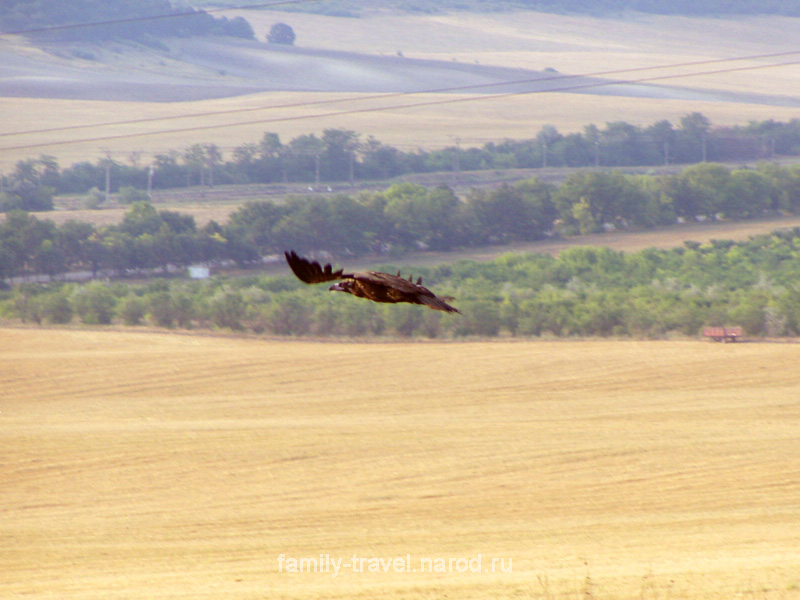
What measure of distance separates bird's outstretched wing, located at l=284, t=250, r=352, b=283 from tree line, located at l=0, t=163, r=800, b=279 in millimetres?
48828

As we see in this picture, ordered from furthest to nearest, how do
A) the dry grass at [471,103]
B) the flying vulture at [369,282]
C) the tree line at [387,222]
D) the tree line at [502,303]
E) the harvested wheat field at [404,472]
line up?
the dry grass at [471,103] < the tree line at [387,222] < the tree line at [502,303] < the harvested wheat field at [404,472] < the flying vulture at [369,282]

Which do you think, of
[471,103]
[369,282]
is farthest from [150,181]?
[369,282]

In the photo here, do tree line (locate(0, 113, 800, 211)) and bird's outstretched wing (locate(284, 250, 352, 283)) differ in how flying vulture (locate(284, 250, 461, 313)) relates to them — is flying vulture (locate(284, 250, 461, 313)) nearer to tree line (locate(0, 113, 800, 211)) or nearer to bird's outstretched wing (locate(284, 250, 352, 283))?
bird's outstretched wing (locate(284, 250, 352, 283))

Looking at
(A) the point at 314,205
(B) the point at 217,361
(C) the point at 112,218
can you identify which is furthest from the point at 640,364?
(C) the point at 112,218

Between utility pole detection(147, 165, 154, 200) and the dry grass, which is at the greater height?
the dry grass

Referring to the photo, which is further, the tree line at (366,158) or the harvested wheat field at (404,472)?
the tree line at (366,158)

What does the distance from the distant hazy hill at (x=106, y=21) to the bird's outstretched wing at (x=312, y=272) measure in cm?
17542

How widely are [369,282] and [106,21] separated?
188463 millimetres

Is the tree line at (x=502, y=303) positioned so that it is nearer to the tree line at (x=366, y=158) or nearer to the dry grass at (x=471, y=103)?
the tree line at (x=366, y=158)

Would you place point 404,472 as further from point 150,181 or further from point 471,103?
point 471,103

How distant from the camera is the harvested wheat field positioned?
13.2 m

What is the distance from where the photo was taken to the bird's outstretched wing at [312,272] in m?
3.70

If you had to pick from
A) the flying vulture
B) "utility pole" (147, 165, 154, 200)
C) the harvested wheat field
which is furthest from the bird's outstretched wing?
"utility pole" (147, 165, 154, 200)

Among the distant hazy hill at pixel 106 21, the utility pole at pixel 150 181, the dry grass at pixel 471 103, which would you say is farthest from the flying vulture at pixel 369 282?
the distant hazy hill at pixel 106 21
